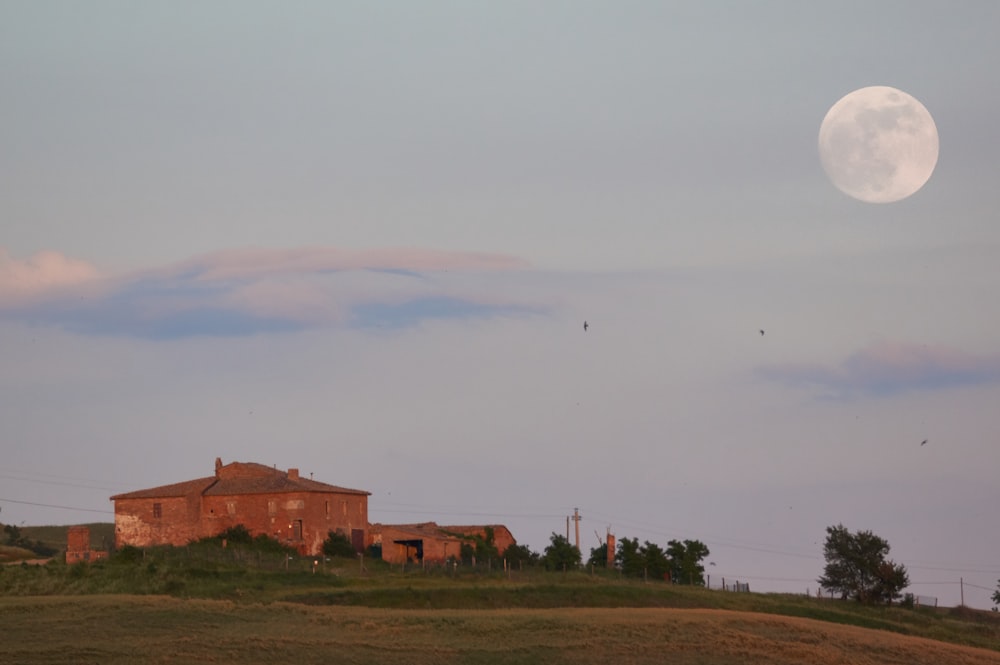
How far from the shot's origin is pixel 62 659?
33.4m

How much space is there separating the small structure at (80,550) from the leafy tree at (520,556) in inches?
1088

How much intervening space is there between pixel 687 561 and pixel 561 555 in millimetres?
9263

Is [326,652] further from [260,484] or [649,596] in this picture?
[260,484]

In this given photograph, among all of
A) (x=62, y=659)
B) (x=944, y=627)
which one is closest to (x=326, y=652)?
(x=62, y=659)

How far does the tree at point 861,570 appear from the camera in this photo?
8275 cm

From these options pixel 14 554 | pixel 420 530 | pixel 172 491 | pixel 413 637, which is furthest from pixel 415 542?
pixel 413 637

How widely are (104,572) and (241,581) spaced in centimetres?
794

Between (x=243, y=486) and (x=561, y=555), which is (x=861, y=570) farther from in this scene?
(x=243, y=486)

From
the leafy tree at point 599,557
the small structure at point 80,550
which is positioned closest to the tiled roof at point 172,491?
the small structure at point 80,550

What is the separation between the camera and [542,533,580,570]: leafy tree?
87500 mm

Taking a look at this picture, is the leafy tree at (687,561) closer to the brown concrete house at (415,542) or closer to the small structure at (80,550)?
the brown concrete house at (415,542)

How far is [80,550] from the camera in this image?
73625 mm

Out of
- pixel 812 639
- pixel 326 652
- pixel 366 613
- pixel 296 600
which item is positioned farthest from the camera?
pixel 296 600

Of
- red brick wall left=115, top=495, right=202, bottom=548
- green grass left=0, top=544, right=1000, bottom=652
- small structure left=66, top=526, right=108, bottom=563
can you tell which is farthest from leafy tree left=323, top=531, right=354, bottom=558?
small structure left=66, top=526, right=108, bottom=563
